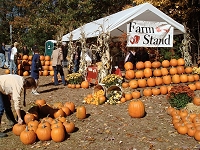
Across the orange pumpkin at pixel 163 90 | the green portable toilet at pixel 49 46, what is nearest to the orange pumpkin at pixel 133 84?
the orange pumpkin at pixel 163 90

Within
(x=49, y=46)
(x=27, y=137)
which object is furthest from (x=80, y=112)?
(x=49, y=46)

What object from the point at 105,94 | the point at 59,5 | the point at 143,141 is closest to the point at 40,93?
the point at 105,94

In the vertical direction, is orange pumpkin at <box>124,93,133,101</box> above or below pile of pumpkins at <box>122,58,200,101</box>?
below

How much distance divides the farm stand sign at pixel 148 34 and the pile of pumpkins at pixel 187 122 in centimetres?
457

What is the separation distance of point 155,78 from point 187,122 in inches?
146

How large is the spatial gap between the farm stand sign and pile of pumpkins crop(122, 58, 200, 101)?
4.88 feet

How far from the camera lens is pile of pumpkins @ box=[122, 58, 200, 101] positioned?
9102 mm

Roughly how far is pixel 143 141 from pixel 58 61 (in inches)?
317

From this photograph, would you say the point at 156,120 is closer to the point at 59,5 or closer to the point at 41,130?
the point at 41,130

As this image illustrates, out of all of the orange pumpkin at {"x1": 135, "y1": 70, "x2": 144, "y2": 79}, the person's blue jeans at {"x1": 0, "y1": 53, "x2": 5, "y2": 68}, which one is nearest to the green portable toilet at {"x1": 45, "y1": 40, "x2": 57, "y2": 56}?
the person's blue jeans at {"x1": 0, "y1": 53, "x2": 5, "y2": 68}

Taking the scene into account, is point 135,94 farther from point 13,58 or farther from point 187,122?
point 13,58

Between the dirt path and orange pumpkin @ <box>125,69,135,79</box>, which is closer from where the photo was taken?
the dirt path

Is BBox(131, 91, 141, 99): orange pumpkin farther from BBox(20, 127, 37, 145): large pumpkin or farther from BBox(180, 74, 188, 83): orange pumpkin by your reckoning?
BBox(20, 127, 37, 145): large pumpkin

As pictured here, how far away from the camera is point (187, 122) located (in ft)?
19.2
